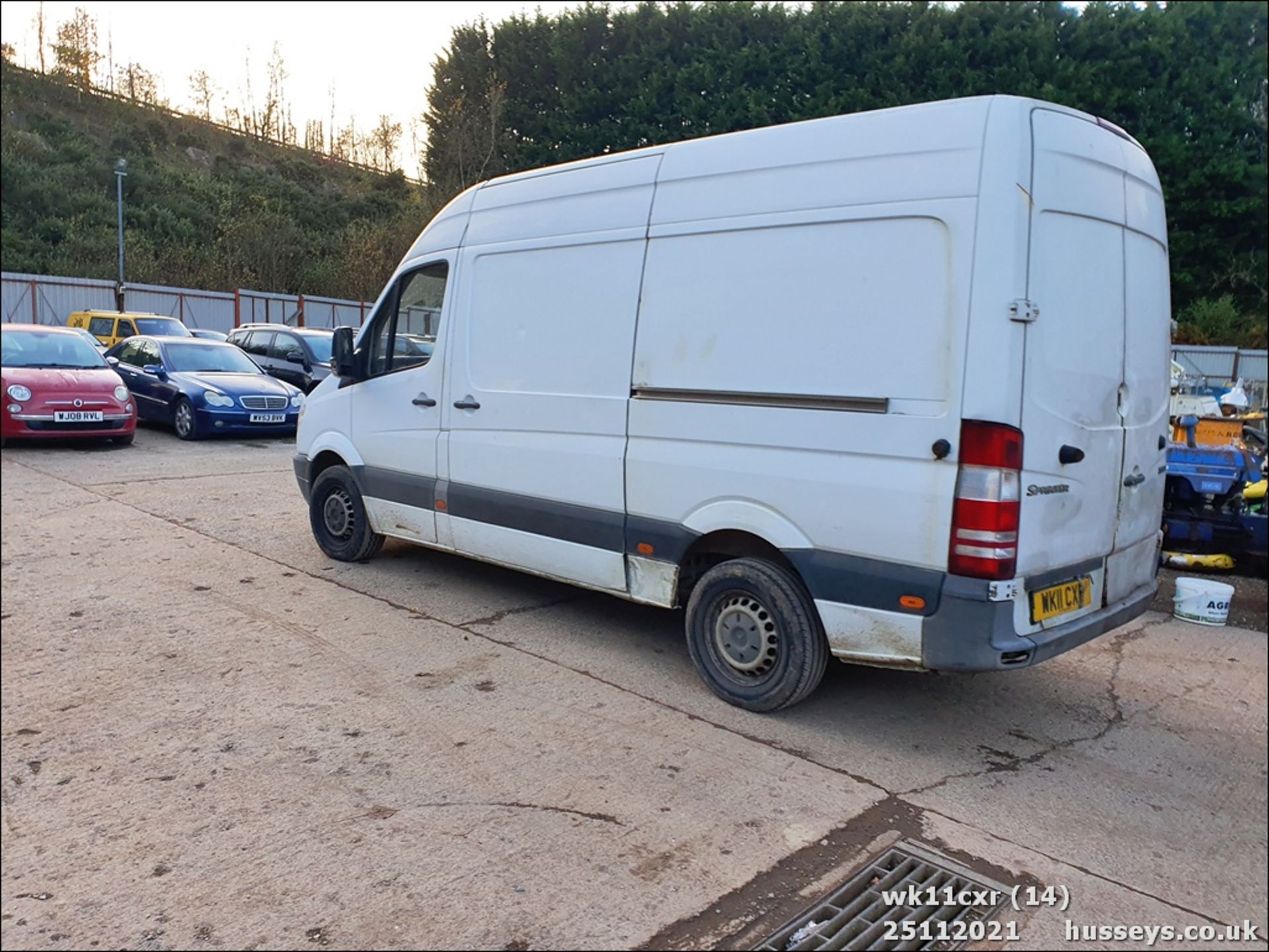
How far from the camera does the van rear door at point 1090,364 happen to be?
372 centimetres

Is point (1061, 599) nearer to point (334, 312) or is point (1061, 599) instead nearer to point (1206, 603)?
point (1206, 603)

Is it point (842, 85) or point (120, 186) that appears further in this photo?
point (842, 85)

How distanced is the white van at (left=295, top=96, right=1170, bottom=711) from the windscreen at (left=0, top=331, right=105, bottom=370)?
2.36m

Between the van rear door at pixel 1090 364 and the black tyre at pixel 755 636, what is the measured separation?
991mm

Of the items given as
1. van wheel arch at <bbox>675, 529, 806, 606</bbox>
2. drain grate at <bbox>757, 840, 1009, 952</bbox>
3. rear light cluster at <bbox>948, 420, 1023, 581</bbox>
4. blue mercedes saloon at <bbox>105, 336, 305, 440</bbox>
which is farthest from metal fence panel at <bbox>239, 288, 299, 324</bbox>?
blue mercedes saloon at <bbox>105, 336, 305, 440</bbox>

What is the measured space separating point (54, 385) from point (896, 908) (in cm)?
300

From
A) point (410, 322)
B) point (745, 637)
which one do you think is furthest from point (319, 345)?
point (745, 637)

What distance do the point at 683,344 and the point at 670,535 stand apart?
94 centimetres

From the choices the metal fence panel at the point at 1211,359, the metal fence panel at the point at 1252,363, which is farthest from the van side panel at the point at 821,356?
the metal fence panel at the point at 1252,363

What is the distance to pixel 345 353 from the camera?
21.4ft

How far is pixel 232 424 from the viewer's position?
41.2 ft

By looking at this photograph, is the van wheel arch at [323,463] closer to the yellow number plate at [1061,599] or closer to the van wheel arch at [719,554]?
the van wheel arch at [719,554]

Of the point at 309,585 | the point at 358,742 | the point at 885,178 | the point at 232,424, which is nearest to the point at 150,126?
the point at 358,742

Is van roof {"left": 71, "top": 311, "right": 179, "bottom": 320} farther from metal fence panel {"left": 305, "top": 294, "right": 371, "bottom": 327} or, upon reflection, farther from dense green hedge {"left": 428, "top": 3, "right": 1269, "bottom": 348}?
dense green hedge {"left": 428, "top": 3, "right": 1269, "bottom": 348}
